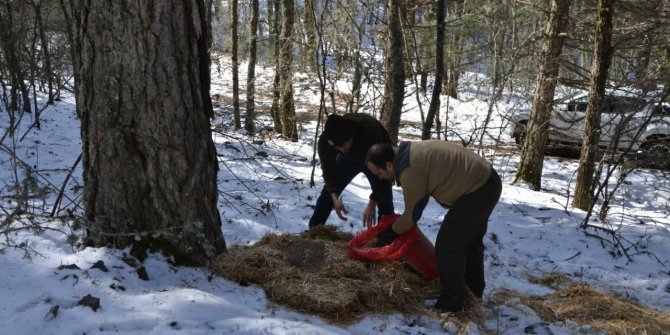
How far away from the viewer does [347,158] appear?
14.6 feet

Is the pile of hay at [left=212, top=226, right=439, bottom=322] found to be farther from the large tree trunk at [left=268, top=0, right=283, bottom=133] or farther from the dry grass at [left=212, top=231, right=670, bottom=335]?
the large tree trunk at [left=268, top=0, right=283, bottom=133]

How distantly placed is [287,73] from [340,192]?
7370 mm

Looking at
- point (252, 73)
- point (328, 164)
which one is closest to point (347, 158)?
point (328, 164)

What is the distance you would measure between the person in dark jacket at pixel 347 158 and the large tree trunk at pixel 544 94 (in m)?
4.85

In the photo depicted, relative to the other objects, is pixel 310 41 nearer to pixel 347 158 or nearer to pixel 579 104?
pixel 579 104

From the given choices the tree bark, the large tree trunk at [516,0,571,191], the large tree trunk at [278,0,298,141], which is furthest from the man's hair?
the tree bark

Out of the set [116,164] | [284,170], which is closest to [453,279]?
[116,164]

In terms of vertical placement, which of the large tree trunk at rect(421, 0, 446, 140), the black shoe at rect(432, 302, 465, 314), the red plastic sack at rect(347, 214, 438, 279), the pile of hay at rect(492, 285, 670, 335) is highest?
the large tree trunk at rect(421, 0, 446, 140)

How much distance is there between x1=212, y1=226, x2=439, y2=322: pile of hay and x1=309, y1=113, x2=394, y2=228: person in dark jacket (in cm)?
61

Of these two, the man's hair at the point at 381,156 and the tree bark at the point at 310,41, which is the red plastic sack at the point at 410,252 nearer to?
the man's hair at the point at 381,156

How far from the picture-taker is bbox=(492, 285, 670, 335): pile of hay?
3531 millimetres

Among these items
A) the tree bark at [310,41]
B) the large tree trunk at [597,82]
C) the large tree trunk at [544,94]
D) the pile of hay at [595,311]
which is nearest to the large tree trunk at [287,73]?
the tree bark at [310,41]

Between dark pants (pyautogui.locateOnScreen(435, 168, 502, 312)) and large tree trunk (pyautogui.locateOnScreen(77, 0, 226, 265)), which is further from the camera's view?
dark pants (pyautogui.locateOnScreen(435, 168, 502, 312))

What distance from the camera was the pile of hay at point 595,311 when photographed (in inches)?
139
